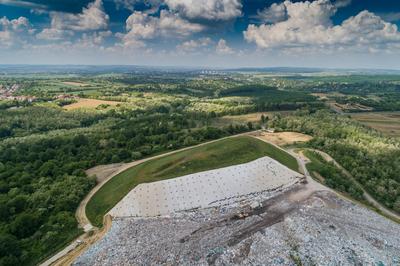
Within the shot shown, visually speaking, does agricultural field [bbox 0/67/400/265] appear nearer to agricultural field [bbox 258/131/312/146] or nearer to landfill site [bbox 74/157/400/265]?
agricultural field [bbox 258/131/312/146]

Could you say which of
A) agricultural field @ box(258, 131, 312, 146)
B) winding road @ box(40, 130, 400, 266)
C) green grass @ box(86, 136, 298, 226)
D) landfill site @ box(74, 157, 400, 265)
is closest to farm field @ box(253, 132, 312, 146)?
agricultural field @ box(258, 131, 312, 146)

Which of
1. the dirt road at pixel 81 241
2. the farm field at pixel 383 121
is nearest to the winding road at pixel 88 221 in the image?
the dirt road at pixel 81 241

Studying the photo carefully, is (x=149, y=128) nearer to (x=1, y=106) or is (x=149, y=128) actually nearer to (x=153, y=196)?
(x=153, y=196)

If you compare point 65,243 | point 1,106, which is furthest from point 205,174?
point 1,106

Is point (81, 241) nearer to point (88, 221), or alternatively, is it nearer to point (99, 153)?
point (88, 221)

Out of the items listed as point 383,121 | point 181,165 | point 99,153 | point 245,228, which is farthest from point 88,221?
point 383,121

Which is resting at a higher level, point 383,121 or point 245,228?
point 383,121
